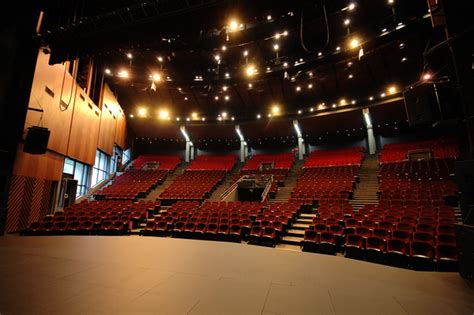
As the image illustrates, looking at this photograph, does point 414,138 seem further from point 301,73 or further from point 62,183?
point 62,183

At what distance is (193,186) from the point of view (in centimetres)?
1302

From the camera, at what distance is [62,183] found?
9.55 metres

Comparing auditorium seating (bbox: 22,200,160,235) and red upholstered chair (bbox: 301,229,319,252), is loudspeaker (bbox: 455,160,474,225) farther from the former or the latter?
auditorium seating (bbox: 22,200,160,235)

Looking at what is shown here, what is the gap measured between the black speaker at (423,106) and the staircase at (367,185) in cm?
575

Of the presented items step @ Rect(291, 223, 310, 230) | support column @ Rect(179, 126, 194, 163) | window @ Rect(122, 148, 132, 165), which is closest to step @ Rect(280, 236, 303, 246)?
step @ Rect(291, 223, 310, 230)

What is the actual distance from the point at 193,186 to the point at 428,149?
13328 millimetres

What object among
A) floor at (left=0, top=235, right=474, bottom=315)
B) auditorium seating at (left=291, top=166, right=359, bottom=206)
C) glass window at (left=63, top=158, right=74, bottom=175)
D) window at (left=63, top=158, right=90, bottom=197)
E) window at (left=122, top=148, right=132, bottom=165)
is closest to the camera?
floor at (left=0, top=235, right=474, bottom=315)

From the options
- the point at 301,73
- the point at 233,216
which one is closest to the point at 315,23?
the point at 301,73

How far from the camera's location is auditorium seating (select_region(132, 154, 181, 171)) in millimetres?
17508

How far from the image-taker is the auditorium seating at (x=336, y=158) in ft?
45.9

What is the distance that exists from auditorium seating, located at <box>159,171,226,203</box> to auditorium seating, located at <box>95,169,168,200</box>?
1344mm

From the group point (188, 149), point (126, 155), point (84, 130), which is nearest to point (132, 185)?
point (84, 130)

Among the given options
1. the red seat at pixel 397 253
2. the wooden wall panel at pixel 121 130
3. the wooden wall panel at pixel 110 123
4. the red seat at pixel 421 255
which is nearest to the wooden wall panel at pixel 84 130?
the wooden wall panel at pixel 110 123

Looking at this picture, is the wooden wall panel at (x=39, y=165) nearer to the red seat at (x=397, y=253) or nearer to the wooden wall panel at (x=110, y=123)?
the wooden wall panel at (x=110, y=123)
